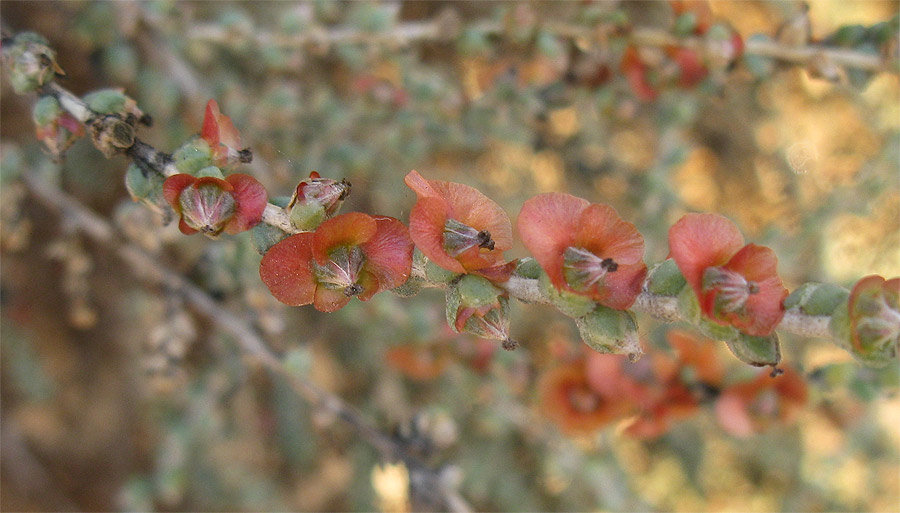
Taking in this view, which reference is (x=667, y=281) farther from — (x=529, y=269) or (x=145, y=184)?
(x=145, y=184)

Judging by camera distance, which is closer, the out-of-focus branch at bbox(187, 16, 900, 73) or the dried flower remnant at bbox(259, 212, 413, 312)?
the dried flower remnant at bbox(259, 212, 413, 312)

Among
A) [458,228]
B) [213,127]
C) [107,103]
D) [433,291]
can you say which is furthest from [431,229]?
[433,291]

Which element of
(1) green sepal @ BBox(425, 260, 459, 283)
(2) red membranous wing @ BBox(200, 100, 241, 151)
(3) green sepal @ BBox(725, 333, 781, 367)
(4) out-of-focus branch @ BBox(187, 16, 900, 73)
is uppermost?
(2) red membranous wing @ BBox(200, 100, 241, 151)

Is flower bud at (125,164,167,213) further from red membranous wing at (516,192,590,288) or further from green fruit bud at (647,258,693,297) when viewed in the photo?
green fruit bud at (647,258,693,297)

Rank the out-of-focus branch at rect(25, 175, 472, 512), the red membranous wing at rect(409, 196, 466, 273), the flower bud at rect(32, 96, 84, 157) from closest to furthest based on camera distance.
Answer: the red membranous wing at rect(409, 196, 466, 273)
the flower bud at rect(32, 96, 84, 157)
the out-of-focus branch at rect(25, 175, 472, 512)

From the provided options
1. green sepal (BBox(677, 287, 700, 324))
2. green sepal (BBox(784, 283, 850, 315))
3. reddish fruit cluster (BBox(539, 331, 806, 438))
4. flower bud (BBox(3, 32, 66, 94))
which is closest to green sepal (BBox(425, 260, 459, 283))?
green sepal (BBox(677, 287, 700, 324))

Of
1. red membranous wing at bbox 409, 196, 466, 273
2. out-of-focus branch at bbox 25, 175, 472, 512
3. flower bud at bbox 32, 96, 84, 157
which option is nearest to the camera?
red membranous wing at bbox 409, 196, 466, 273

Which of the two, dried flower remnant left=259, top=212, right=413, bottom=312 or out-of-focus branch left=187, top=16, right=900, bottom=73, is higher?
out-of-focus branch left=187, top=16, right=900, bottom=73

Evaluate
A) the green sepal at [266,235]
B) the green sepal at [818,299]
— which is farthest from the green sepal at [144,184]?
the green sepal at [818,299]
